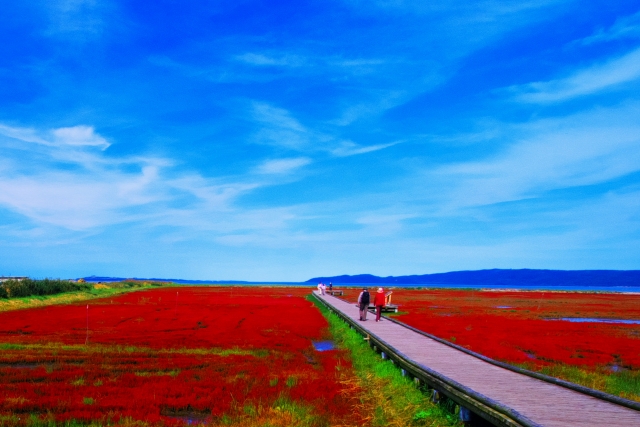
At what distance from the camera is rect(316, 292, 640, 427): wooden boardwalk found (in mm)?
7090

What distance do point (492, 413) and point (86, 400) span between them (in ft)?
25.1

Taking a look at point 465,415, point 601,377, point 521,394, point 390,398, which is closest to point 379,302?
point 601,377

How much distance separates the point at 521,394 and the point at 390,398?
288 cm

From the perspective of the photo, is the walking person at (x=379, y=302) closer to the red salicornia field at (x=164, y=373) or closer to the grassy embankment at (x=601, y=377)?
the red salicornia field at (x=164, y=373)

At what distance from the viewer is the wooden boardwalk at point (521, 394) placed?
7090 millimetres

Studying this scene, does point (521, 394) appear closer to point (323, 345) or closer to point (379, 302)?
point (323, 345)

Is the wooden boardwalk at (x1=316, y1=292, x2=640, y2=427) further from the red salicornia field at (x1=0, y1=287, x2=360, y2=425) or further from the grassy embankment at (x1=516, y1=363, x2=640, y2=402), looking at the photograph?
the grassy embankment at (x1=516, y1=363, x2=640, y2=402)

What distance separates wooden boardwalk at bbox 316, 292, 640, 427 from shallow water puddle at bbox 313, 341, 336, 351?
5.46 meters

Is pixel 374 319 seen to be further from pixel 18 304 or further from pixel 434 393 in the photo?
pixel 18 304

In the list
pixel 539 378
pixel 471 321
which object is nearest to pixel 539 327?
pixel 471 321

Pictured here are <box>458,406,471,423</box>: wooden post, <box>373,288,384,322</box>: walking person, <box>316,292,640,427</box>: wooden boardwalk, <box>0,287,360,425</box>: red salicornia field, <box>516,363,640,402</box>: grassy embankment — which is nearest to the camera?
<box>316,292,640,427</box>: wooden boardwalk

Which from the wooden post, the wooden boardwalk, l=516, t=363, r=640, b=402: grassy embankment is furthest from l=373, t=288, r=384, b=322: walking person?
the wooden post

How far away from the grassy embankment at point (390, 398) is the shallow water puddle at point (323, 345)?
3.26 metres

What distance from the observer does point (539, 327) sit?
93.1ft
